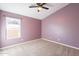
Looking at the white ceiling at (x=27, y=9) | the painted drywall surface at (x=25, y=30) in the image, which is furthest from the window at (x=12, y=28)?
the white ceiling at (x=27, y=9)

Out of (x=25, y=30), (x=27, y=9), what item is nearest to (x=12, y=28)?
(x=25, y=30)

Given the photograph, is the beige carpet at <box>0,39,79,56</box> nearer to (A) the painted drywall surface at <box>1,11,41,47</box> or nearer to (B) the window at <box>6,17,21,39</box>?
(A) the painted drywall surface at <box>1,11,41,47</box>

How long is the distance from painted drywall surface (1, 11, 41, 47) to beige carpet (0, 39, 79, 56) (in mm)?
100

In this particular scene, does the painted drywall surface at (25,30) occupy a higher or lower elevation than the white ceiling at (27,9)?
lower

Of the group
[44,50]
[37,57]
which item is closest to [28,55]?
[37,57]

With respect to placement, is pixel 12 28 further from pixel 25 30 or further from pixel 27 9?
pixel 27 9

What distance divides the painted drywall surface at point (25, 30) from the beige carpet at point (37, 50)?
10 centimetres

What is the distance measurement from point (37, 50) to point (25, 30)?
455mm

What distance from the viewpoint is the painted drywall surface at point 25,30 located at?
171 cm

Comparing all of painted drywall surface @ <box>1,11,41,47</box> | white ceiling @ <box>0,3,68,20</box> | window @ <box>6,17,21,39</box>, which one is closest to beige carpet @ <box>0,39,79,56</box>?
painted drywall surface @ <box>1,11,41,47</box>

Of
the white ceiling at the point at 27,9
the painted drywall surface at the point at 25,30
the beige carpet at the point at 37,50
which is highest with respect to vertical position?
the white ceiling at the point at 27,9

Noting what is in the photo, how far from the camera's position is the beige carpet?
1739 mm

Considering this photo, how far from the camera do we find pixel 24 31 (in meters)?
1.92

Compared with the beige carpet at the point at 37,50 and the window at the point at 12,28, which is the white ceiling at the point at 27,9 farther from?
the beige carpet at the point at 37,50
